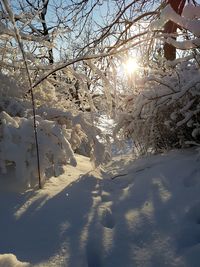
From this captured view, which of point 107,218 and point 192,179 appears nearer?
point 107,218

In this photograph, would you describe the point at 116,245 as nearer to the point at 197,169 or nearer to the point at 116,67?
the point at 197,169

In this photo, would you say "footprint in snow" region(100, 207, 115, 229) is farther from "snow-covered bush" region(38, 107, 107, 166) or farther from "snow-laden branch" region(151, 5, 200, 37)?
"snow-laden branch" region(151, 5, 200, 37)

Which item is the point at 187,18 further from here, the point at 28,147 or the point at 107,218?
the point at 28,147

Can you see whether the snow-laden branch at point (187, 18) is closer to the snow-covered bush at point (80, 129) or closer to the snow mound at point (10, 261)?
the snow-covered bush at point (80, 129)

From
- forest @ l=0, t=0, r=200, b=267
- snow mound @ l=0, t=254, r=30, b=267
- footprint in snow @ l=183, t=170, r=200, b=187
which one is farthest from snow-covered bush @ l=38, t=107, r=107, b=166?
snow mound @ l=0, t=254, r=30, b=267

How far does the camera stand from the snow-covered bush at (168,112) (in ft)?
11.2

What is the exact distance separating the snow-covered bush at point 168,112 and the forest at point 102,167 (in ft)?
0.04

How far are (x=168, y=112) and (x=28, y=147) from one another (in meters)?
1.47

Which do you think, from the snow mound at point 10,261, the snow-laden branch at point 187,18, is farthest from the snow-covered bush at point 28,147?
the snow-laden branch at point 187,18

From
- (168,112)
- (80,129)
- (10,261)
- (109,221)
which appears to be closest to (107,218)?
(109,221)

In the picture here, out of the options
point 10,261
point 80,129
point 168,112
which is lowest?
point 10,261

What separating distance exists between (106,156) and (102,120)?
59cm

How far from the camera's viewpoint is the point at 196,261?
1768mm

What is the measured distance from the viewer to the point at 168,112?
148 inches
